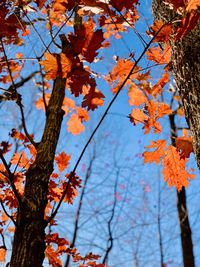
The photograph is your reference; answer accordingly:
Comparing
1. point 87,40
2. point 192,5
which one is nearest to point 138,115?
point 87,40

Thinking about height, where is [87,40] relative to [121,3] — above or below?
below

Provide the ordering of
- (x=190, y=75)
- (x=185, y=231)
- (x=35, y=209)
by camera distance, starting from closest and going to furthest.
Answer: (x=35, y=209), (x=190, y=75), (x=185, y=231)

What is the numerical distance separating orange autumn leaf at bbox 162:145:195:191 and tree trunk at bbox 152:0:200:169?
22 centimetres

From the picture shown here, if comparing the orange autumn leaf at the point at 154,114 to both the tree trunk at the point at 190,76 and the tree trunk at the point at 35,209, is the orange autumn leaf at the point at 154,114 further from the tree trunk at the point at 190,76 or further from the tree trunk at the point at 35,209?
the tree trunk at the point at 35,209

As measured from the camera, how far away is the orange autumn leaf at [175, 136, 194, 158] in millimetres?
1855

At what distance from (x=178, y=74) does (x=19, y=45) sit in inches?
83.2

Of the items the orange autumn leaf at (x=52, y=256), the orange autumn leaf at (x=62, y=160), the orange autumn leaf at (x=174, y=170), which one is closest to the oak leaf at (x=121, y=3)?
the orange autumn leaf at (x=174, y=170)

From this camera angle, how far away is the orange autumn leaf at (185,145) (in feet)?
6.09

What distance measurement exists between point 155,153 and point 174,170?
0.54ft

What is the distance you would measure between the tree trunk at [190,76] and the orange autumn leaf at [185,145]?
8 cm

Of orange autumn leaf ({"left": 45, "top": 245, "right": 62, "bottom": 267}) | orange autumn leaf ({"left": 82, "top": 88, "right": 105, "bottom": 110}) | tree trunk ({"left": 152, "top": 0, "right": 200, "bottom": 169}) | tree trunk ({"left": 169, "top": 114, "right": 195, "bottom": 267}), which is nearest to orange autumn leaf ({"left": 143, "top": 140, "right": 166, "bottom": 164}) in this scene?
tree trunk ({"left": 152, "top": 0, "right": 200, "bottom": 169})

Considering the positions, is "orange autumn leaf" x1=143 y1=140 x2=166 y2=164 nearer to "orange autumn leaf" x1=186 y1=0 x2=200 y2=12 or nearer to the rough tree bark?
the rough tree bark

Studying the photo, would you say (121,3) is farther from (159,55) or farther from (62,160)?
(62,160)

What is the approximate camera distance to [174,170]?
1970 mm
